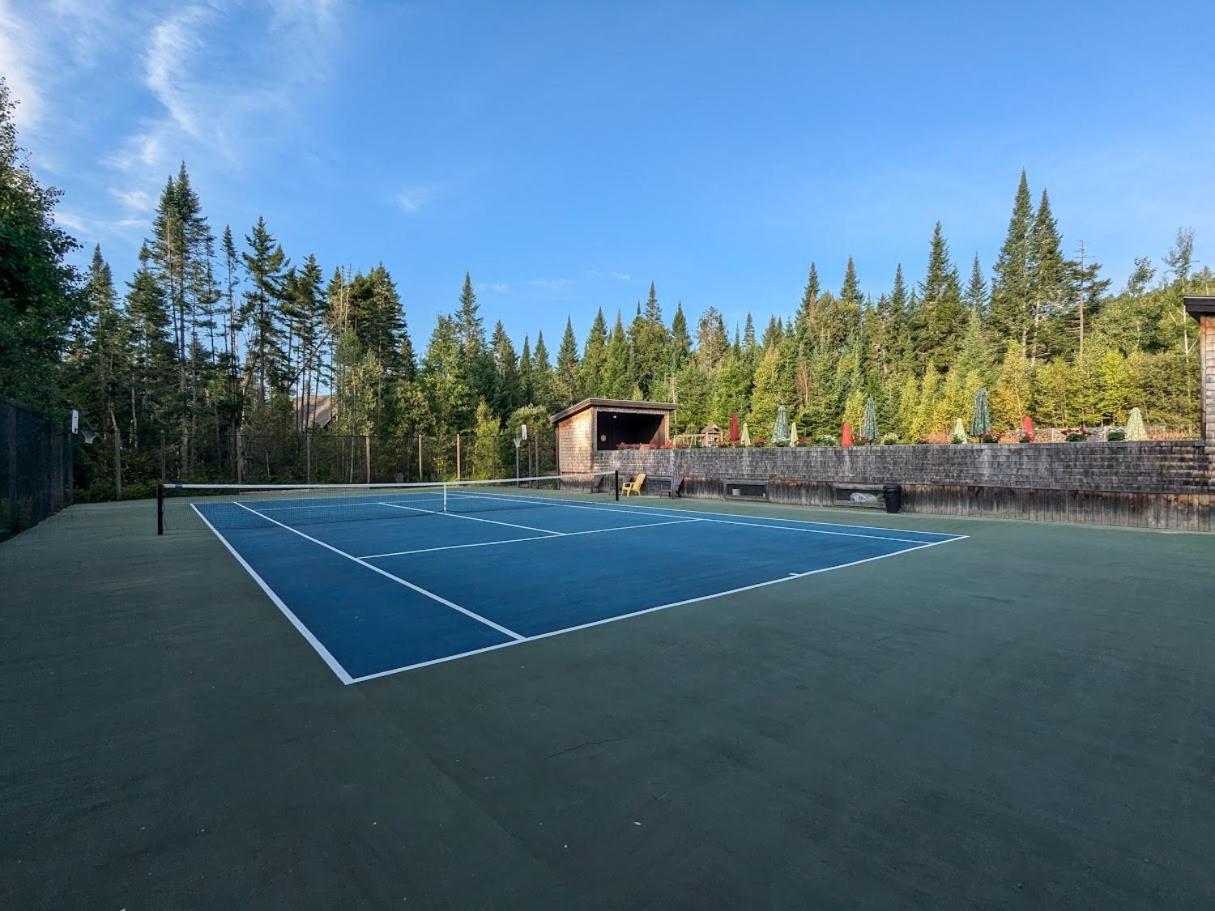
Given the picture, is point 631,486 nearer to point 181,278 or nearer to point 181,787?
point 181,787

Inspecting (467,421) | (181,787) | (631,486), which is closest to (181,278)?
(467,421)

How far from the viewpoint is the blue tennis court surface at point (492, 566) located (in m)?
5.02

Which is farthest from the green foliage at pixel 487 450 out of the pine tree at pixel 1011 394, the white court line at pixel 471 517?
the pine tree at pixel 1011 394

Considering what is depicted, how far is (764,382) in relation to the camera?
47375 millimetres

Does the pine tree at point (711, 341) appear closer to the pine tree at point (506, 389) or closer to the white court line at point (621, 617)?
the pine tree at point (506, 389)

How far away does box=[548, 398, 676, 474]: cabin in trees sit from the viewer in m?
25.9

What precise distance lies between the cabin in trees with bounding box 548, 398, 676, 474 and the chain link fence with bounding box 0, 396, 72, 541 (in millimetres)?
16877

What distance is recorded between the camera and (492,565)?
8039mm

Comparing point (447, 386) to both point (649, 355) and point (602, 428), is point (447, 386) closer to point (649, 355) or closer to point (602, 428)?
point (602, 428)

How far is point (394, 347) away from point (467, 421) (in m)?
8.09

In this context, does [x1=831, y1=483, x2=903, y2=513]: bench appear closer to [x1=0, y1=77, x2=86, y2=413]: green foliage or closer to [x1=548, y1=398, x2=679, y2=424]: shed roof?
[x1=548, y1=398, x2=679, y2=424]: shed roof

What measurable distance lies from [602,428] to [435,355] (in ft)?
44.4

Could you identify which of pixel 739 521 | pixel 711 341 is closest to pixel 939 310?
pixel 711 341

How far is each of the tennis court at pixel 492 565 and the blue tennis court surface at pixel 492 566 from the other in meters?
0.02
